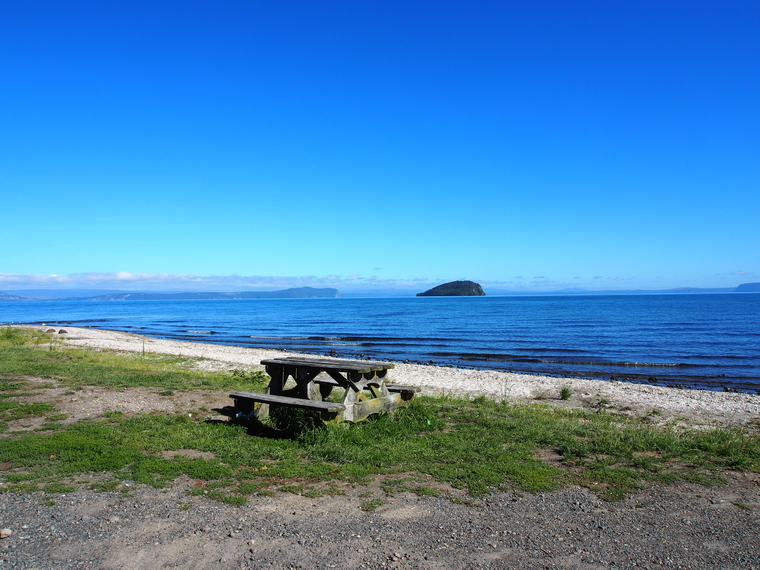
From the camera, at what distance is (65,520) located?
4.93 meters

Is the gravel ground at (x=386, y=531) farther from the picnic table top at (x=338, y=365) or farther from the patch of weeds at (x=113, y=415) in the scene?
the patch of weeds at (x=113, y=415)

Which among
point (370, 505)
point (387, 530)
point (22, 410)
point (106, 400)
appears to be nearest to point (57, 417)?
point (22, 410)

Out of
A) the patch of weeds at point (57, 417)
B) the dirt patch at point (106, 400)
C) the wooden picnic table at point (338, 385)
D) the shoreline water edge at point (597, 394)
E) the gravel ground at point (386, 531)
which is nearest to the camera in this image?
the gravel ground at point (386, 531)

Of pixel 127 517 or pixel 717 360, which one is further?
pixel 717 360

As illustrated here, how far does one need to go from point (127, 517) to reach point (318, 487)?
6.74 ft

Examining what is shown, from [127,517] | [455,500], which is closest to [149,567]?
[127,517]

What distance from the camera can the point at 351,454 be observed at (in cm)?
702

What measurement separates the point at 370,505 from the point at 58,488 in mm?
3614

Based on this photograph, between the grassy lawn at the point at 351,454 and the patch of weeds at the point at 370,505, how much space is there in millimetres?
28

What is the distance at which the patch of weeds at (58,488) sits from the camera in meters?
5.61

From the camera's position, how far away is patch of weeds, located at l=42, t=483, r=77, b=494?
5.61 meters

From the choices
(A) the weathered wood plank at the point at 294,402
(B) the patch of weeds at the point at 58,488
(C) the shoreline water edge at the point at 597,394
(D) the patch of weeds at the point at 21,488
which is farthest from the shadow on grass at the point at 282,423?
(C) the shoreline water edge at the point at 597,394

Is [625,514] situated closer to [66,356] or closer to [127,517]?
[127,517]

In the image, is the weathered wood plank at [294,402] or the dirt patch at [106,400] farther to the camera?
the dirt patch at [106,400]
